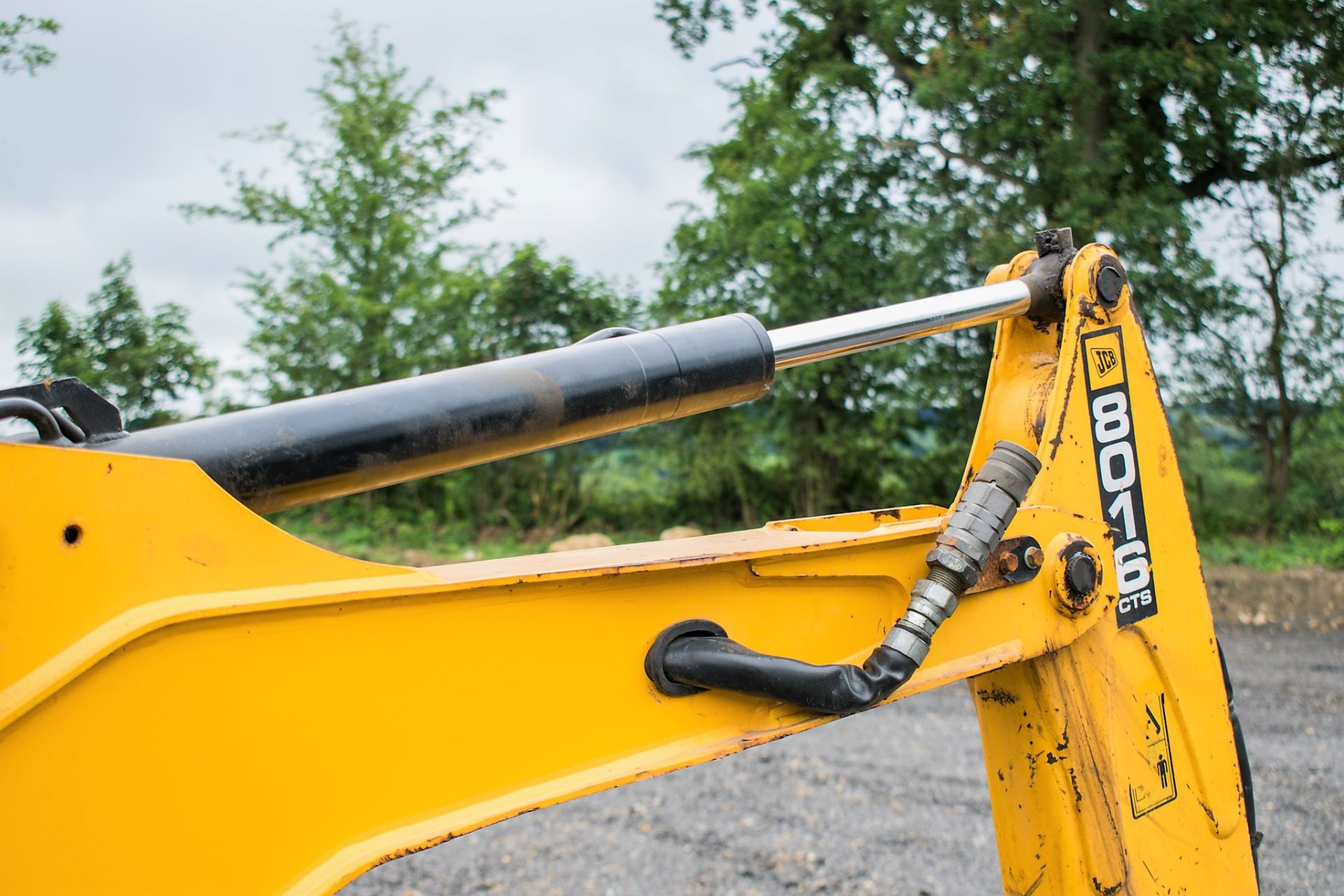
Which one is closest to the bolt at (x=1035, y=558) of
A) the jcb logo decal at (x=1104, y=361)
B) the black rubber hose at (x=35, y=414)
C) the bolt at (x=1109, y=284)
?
the jcb logo decal at (x=1104, y=361)

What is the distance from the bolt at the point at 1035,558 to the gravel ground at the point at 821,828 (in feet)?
7.19

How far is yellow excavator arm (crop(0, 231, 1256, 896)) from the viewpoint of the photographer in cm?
94

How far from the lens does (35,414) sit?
3.31 feet

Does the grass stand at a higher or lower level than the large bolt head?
lower

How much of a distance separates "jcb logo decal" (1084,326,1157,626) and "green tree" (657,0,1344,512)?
825 centimetres

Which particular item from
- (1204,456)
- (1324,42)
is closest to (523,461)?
(1204,456)

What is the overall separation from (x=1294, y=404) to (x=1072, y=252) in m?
9.24

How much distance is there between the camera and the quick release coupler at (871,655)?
1228 mm

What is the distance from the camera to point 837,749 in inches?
187

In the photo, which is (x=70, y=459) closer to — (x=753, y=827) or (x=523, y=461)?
(x=753, y=827)

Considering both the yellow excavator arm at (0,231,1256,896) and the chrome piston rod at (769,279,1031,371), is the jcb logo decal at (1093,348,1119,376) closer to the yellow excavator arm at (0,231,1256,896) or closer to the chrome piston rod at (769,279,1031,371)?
the yellow excavator arm at (0,231,1256,896)

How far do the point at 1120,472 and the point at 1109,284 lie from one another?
0.97 feet

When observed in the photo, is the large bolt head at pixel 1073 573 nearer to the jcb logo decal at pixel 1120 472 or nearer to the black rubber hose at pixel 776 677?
the jcb logo decal at pixel 1120 472

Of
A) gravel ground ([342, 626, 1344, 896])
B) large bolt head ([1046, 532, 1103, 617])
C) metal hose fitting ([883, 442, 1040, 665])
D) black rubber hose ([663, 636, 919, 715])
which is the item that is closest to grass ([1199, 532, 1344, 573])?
gravel ground ([342, 626, 1344, 896])
